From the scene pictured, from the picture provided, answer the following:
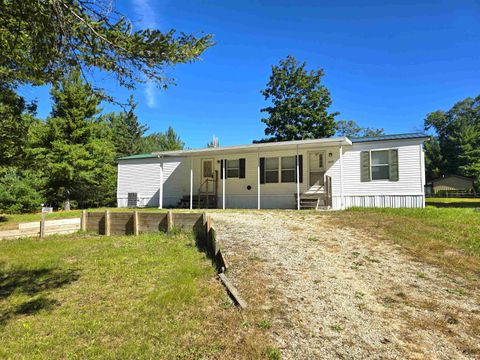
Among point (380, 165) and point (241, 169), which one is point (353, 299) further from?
point (241, 169)

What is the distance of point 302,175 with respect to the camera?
534 inches

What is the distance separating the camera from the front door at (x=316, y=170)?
13.3 meters

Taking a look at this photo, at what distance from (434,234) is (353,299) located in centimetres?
437

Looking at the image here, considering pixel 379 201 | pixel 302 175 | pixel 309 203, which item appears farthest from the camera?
pixel 302 175

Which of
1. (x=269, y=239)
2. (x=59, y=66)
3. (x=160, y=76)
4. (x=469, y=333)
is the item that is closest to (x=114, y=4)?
(x=160, y=76)

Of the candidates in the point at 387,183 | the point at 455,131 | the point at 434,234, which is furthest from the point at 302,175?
the point at 455,131

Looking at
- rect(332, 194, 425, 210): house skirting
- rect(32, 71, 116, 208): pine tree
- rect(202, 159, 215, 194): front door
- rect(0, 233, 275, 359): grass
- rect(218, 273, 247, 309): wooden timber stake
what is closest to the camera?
rect(0, 233, 275, 359): grass

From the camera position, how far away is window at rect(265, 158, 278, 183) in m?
14.2

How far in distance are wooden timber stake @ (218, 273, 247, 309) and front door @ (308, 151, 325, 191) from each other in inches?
373

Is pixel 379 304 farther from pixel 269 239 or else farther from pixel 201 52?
pixel 201 52

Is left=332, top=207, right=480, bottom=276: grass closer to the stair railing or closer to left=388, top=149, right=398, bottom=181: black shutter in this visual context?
left=388, top=149, right=398, bottom=181: black shutter

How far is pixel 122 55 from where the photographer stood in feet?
10.2

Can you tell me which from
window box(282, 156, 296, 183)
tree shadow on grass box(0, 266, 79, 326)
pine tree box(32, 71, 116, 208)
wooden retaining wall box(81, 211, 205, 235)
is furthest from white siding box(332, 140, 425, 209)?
pine tree box(32, 71, 116, 208)

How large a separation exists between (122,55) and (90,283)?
12.6 ft
